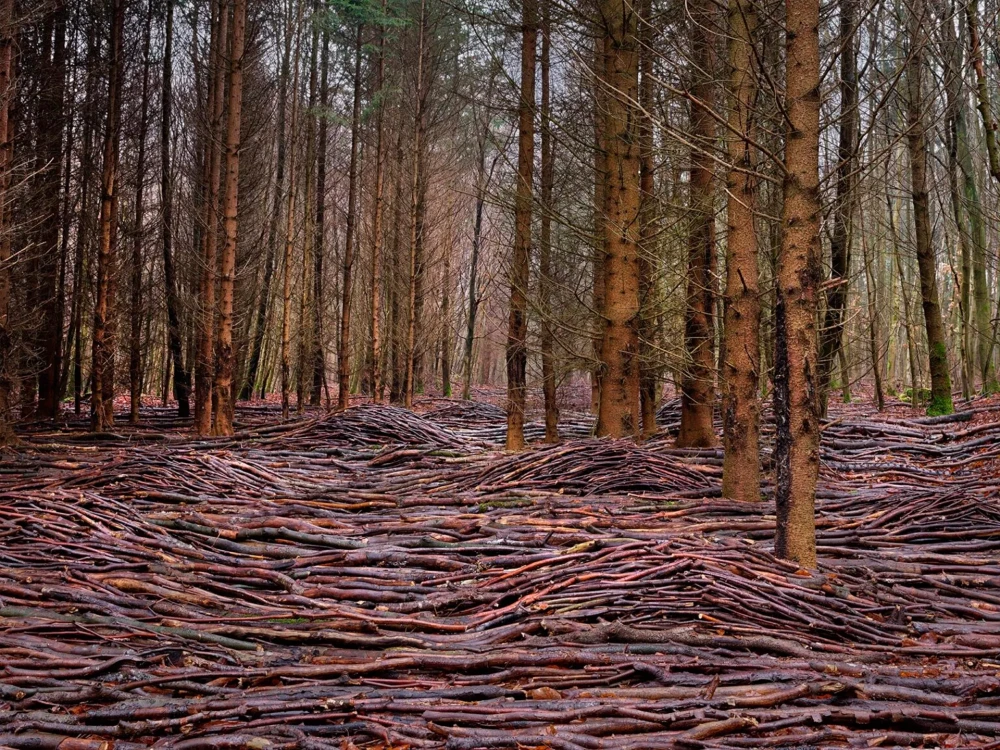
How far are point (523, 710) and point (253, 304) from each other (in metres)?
17.6

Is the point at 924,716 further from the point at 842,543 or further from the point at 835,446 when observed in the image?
the point at 835,446

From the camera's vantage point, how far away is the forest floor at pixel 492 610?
309cm

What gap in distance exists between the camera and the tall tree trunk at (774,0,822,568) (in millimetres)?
4562

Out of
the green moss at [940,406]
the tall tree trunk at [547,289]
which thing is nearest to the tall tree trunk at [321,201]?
the tall tree trunk at [547,289]

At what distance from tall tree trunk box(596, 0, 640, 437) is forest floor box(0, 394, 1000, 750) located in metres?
Result: 1.11

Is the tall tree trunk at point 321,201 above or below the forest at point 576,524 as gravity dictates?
above

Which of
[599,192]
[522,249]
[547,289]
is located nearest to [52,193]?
[547,289]

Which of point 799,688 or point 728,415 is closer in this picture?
point 799,688

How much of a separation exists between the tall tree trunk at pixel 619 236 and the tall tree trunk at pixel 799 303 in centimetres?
369

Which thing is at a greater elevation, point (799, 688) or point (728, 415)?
point (728, 415)

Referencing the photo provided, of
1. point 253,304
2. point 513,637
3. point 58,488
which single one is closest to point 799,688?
point 513,637

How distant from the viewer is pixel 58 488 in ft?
22.1

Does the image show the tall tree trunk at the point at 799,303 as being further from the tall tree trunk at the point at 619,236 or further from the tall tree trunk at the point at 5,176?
the tall tree trunk at the point at 5,176

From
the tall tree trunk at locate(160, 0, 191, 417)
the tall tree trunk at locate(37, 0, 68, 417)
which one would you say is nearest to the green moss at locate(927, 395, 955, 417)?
the tall tree trunk at locate(160, 0, 191, 417)
